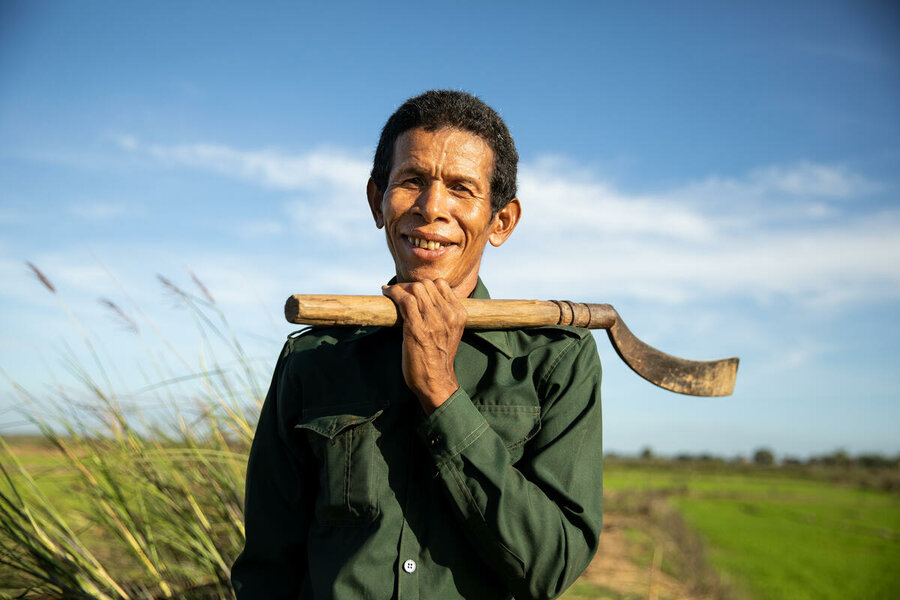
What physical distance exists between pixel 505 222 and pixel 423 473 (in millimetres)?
882

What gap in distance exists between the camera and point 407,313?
140 centimetres

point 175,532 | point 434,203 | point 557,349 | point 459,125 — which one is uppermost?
→ point 459,125

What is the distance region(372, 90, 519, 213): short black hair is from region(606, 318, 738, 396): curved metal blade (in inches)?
24.0

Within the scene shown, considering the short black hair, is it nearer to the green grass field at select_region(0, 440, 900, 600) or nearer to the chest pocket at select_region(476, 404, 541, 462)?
the chest pocket at select_region(476, 404, 541, 462)

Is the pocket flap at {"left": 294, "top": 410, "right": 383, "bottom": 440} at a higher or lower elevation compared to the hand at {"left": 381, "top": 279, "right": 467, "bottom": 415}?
lower

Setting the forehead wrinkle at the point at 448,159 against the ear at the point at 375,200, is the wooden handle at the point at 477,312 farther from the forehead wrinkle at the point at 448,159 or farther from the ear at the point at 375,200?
the ear at the point at 375,200

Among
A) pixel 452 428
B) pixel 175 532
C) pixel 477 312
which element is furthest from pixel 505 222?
pixel 175 532

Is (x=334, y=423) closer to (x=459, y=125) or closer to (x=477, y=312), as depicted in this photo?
(x=477, y=312)

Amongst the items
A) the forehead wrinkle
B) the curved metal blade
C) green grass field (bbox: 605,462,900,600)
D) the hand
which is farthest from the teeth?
green grass field (bbox: 605,462,900,600)

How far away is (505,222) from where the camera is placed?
1.99 metres

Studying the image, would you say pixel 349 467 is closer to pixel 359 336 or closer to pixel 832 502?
pixel 359 336

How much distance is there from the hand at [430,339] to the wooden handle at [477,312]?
0.26 feet

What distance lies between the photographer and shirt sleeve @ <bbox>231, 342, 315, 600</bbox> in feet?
5.33

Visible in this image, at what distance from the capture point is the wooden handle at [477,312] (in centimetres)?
146
